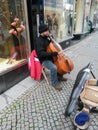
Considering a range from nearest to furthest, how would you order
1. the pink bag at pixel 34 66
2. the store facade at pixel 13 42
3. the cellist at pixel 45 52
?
the cellist at pixel 45 52, the store facade at pixel 13 42, the pink bag at pixel 34 66

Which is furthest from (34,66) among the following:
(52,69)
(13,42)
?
(13,42)

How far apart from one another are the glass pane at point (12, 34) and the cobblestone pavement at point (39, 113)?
3.13 ft

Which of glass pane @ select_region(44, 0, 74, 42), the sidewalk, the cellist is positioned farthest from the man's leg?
glass pane @ select_region(44, 0, 74, 42)

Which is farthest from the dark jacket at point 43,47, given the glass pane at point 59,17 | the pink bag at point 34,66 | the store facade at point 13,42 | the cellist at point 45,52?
the glass pane at point 59,17

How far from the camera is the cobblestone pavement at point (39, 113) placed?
225cm

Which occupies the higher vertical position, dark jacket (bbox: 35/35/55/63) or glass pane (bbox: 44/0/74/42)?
glass pane (bbox: 44/0/74/42)

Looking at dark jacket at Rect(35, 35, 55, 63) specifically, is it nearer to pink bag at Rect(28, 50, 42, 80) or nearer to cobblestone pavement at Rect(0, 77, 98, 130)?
pink bag at Rect(28, 50, 42, 80)

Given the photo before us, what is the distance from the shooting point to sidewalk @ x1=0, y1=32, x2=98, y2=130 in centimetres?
226

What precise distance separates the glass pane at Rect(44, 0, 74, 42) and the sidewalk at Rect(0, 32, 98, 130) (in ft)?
7.34

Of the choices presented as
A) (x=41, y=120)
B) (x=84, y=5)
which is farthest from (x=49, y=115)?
(x=84, y=5)

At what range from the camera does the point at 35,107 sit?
8.66ft

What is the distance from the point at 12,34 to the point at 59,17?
2560 mm

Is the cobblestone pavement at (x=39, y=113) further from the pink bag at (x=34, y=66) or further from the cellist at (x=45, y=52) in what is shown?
the pink bag at (x=34, y=66)

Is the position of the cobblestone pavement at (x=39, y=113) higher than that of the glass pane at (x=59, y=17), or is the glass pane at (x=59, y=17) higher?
the glass pane at (x=59, y=17)
